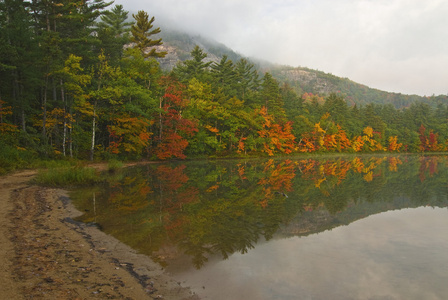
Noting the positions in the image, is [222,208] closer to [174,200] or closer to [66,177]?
[174,200]

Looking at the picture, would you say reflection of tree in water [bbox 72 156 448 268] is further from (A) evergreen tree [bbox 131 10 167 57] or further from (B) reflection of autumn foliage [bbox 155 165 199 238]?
(A) evergreen tree [bbox 131 10 167 57]

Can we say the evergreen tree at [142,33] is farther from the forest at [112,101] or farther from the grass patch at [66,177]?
the grass patch at [66,177]

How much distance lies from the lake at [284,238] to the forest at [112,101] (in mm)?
14448

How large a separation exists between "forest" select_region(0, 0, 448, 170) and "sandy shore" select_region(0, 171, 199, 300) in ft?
51.3

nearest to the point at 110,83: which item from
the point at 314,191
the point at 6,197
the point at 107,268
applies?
the point at 6,197

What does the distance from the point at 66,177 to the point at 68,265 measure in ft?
42.4

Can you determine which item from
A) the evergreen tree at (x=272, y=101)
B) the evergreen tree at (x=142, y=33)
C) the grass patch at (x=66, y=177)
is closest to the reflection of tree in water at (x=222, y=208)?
the grass patch at (x=66, y=177)

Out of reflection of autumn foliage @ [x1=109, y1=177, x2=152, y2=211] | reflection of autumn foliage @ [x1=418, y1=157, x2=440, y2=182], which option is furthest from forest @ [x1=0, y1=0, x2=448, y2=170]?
reflection of autumn foliage @ [x1=418, y1=157, x2=440, y2=182]

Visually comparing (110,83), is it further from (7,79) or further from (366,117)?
(366,117)

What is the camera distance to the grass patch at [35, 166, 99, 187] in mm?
15953

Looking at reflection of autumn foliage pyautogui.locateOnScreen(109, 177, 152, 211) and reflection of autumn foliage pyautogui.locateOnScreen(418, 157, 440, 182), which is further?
reflection of autumn foliage pyautogui.locateOnScreen(418, 157, 440, 182)

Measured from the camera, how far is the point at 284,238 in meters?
9.05

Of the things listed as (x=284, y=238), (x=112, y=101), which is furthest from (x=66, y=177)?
(x=112, y=101)

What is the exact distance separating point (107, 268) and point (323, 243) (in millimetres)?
6498
